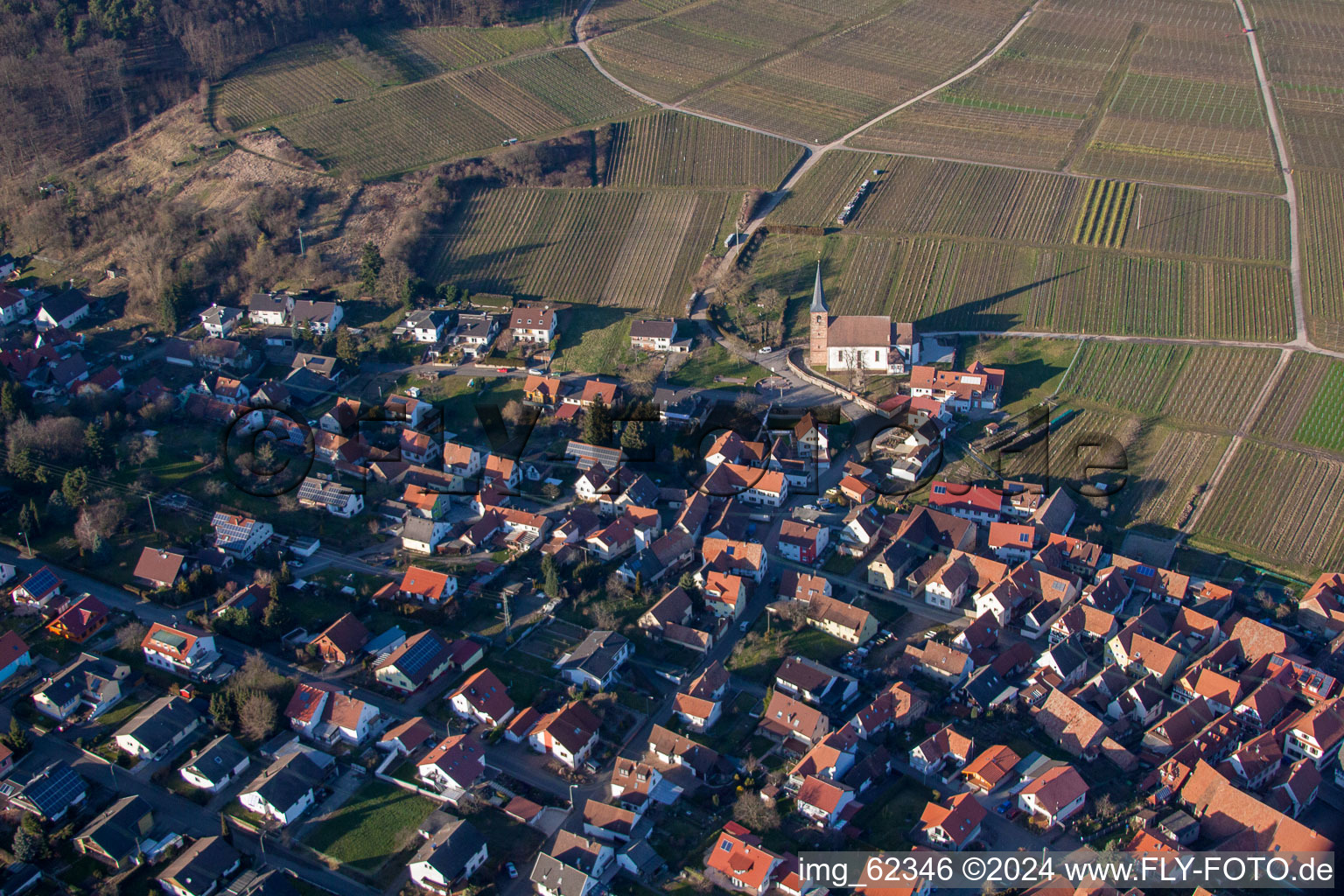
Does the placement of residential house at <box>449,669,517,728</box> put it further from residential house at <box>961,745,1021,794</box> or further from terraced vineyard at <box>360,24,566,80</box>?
terraced vineyard at <box>360,24,566,80</box>

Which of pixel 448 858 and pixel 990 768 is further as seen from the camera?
pixel 990 768

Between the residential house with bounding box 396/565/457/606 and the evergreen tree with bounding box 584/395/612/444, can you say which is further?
the evergreen tree with bounding box 584/395/612/444

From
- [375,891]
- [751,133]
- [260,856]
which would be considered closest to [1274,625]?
[375,891]

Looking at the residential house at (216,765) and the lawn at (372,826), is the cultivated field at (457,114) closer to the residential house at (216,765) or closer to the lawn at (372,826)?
the residential house at (216,765)

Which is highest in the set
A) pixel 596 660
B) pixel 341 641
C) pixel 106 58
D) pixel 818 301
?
pixel 106 58

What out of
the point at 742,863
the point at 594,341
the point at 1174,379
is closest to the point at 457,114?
the point at 594,341

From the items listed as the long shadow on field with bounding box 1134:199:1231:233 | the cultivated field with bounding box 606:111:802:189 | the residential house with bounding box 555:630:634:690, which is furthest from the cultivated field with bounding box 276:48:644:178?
the residential house with bounding box 555:630:634:690

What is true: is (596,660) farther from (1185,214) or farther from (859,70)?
(859,70)

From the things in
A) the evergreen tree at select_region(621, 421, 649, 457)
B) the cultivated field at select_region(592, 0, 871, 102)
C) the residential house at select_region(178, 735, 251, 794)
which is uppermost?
the cultivated field at select_region(592, 0, 871, 102)
